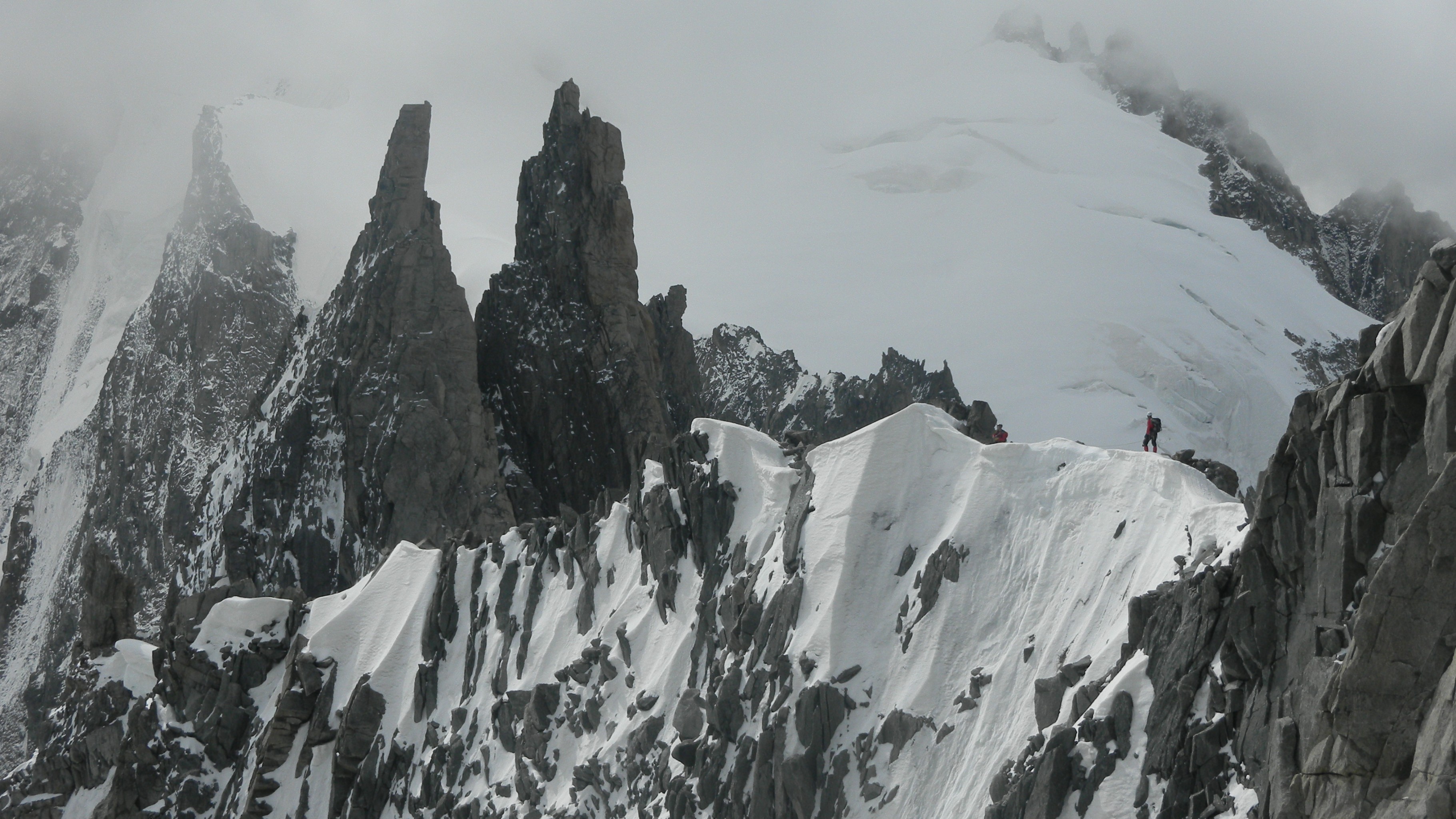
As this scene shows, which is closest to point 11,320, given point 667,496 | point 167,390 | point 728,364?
point 167,390

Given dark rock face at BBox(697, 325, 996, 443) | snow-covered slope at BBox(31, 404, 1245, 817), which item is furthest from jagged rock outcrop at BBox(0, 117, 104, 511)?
snow-covered slope at BBox(31, 404, 1245, 817)

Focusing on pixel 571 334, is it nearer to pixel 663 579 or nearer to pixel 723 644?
pixel 663 579

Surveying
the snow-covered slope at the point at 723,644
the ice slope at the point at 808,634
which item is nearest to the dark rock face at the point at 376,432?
the snow-covered slope at the point at 723,644

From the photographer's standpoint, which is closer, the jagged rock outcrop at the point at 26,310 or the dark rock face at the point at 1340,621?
the dark rock face at the point at 1340,621

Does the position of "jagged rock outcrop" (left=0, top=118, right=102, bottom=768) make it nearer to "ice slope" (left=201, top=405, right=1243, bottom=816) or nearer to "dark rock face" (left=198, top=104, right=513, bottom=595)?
"dark rock face" (left=198, top=104, right=513, bottom=595)

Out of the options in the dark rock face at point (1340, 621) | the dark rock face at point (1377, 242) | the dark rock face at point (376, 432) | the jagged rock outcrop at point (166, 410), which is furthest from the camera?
the dark rock face at point (1377, 242)

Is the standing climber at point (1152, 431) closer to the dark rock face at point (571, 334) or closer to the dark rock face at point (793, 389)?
the dark rock face at point (571, 334)

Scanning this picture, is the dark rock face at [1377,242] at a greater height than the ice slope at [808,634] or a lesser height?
greater
